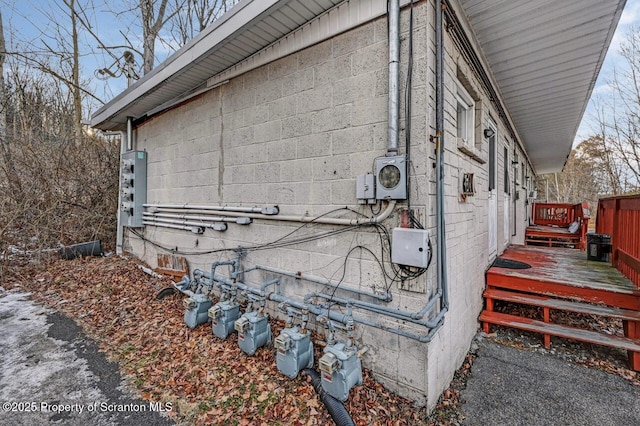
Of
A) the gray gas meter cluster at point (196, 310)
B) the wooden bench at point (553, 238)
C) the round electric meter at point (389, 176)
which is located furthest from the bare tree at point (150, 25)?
the wooden bench at point (553, 238)

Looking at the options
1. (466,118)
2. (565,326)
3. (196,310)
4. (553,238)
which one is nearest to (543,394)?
(565,326)

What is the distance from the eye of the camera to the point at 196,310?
3266 mm

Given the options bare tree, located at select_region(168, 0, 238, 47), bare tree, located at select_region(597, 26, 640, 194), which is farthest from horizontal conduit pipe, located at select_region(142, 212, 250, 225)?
bare tree, located at select_region(597, 26, 640, 194)

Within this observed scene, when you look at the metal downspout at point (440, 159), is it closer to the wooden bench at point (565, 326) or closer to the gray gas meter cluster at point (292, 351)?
the gray gas meter cluster at point (292, 351)

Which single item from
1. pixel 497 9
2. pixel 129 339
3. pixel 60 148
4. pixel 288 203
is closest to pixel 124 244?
pixel 60 148

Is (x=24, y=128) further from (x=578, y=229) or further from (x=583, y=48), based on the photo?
(x=578, y=229)

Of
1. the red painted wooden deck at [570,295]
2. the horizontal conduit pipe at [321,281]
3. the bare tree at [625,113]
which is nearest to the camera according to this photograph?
the horizontal conduit pipe at [321,281]

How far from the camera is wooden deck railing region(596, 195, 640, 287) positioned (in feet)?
11.8

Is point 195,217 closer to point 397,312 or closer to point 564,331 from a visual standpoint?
point 397,312

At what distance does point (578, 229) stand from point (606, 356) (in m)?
6.81

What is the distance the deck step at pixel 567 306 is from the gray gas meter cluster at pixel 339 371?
2.59 m

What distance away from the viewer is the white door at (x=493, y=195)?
4.82m

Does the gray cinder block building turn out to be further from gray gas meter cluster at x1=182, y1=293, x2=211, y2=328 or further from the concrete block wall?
gray gas meter cluster at x1=182, y1=293, x2=211, y2=328

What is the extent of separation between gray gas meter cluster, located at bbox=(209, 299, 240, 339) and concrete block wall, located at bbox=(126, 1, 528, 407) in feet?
2.02
